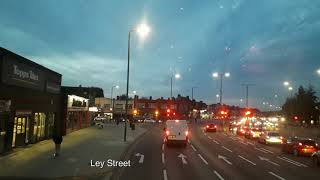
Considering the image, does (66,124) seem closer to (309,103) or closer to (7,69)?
(7,69)

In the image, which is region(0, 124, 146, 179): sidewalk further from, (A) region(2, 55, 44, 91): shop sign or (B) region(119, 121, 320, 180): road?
(A) region(2, 55, 44, 91): shop sign

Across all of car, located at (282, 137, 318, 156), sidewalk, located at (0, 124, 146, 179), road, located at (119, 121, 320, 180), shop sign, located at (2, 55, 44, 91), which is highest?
shop sign, located at (2, 55, 44, 91)

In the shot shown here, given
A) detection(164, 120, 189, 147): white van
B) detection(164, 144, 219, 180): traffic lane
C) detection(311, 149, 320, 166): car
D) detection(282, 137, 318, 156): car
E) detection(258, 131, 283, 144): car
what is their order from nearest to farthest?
1. detection(164, 144, 219, 180): traffic lane
2. detection(311, 149, 320, 166): car
3. detection(282, 137, 318, 156): car
4. detection(164, 120, 189, 147): white van
5. detection(258, 131, 283, 144): car

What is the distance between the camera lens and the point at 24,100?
3080 centimetres

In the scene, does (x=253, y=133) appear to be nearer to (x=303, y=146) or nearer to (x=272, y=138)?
(x=272, y=138)

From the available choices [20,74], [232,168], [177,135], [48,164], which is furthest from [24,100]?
[232,168]

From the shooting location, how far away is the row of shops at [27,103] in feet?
86.8

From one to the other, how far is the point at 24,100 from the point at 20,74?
2451mm

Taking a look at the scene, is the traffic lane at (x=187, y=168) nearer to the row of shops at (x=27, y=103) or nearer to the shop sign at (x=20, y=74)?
the row of shops at (x=27, y=103)

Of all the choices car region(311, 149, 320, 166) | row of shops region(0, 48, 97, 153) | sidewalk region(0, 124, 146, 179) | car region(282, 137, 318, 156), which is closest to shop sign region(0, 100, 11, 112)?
row of shops region(0, 48, 97, 153)

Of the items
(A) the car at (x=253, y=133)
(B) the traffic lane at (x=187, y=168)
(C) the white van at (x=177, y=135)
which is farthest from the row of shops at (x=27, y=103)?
(A) the car at (x=253, y=133)

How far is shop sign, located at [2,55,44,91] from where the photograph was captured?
26.2 meters

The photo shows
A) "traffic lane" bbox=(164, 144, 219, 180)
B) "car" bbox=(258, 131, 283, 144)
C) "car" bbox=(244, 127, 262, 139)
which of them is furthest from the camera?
"car" bbox=(244, 127, 262, 139)

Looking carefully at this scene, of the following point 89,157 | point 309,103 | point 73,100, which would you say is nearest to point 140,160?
point 89,157
